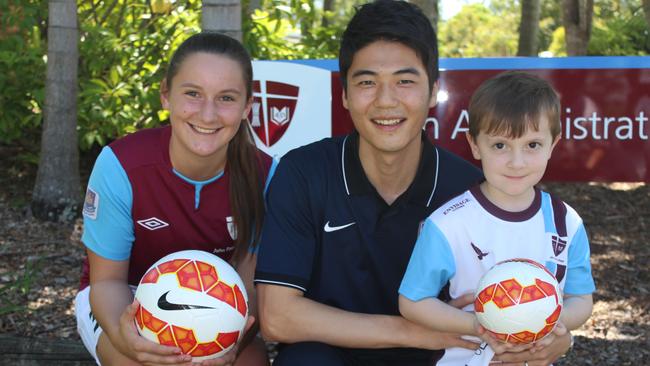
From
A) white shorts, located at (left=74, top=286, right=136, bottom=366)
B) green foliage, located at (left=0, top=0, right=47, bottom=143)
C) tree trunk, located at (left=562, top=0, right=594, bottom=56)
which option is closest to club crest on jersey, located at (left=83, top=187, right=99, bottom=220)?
white shorts, located at (left=74, top=286, right=136, bottom=366)

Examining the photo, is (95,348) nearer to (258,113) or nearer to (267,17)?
(258,113)

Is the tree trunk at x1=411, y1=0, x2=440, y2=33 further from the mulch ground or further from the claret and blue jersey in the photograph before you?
the claret and blue jersey

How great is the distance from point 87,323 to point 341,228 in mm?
1273

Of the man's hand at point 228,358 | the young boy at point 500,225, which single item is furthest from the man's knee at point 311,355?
the young boy at point 500,225

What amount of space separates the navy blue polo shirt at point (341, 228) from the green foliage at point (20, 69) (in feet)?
14.4

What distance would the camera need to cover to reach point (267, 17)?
23.7 feet

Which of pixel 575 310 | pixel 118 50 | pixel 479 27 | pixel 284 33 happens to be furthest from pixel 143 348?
pixel 479 27

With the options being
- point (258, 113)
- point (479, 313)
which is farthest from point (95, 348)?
point (258, 113)

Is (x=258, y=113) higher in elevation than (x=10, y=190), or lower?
higher

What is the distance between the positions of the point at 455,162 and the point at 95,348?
5.99 ft

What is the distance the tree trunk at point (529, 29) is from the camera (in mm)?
11127

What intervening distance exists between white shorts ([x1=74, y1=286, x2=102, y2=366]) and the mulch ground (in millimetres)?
1334

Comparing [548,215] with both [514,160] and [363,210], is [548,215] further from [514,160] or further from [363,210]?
[363,210]

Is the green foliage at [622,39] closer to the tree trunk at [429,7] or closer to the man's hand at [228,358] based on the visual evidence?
the tree trunk at [429,7]
